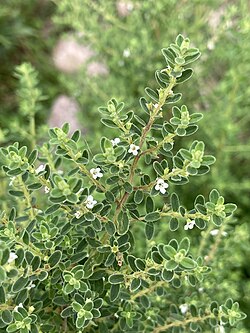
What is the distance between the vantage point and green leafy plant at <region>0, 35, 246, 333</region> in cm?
76

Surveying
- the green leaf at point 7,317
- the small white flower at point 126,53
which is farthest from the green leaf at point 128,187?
the small white flower at point 126,53

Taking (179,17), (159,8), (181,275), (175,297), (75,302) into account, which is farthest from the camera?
(179,17)

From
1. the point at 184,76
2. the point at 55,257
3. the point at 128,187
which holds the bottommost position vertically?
the point at 55,257

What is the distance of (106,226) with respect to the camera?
806mm

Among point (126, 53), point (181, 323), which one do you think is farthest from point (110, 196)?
point (126, 53)

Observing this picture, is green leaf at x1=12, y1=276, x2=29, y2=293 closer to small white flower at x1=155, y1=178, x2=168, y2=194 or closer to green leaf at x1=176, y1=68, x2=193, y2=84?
small white flower at x1=155, y1=178, x2=168, y2=194

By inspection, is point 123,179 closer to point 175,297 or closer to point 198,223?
point 198,223

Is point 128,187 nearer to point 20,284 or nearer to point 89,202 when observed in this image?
point 89,202

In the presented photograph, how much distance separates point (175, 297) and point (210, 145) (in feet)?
2.51

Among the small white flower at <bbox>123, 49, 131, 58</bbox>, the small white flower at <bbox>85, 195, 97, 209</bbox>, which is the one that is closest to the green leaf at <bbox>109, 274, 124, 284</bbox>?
the small white flower at <bbox>85, 195, 97, 209</bbox>

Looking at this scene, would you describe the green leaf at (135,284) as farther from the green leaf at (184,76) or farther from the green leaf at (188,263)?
the green leaf at (184,76)

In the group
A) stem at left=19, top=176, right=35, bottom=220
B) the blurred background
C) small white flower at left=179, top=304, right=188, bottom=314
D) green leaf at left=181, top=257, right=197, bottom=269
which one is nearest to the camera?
green leaf at left=181, top=257, right=197, bottom=269

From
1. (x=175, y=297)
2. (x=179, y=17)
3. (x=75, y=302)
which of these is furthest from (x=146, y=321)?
(x=179, y=17)

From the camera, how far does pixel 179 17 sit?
66.4 inches
